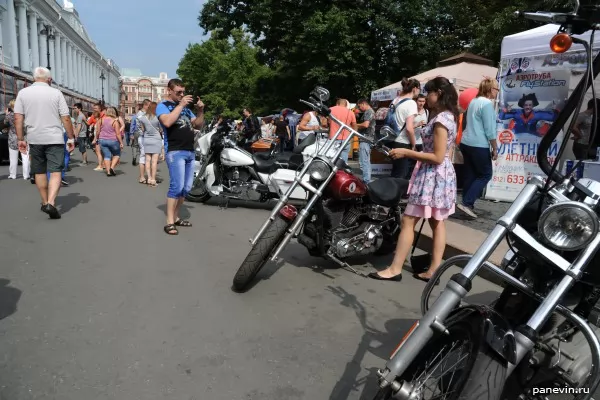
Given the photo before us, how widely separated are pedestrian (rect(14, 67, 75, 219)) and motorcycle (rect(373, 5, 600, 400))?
5894mm

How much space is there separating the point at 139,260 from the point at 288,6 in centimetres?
2188

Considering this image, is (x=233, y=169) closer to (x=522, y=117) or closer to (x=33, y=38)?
(x=522, y=117)

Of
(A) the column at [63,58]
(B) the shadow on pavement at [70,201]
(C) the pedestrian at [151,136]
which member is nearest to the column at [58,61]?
(A) the column at [63,58]

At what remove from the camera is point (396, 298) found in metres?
4.15

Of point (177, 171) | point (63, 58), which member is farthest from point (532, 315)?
point (63, 58)

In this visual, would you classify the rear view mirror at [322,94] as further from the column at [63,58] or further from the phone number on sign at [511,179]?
the column at [63,58]

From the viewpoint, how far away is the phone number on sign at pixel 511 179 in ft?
27.1

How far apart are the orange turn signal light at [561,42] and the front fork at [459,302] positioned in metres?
0.55

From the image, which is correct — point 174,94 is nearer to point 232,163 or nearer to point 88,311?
point 232,163

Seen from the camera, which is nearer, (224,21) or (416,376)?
(416,376)

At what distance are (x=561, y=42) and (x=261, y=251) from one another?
262cm

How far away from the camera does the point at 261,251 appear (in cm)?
393

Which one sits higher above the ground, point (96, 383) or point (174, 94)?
point (174, 94)

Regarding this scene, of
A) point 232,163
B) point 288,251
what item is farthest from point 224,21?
point 288,251
